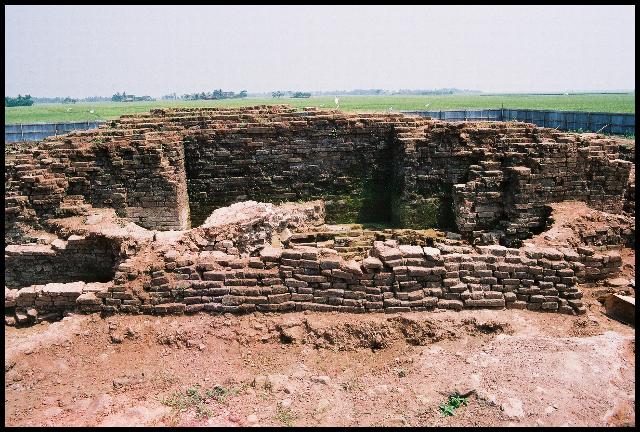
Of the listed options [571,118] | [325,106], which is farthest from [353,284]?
[325,106]

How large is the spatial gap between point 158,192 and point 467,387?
22.7 ft

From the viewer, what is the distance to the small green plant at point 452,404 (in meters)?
4.05

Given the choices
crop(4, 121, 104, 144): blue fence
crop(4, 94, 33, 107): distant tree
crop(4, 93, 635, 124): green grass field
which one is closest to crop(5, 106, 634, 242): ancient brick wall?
crop(4, 93, 635, 124): green grass field

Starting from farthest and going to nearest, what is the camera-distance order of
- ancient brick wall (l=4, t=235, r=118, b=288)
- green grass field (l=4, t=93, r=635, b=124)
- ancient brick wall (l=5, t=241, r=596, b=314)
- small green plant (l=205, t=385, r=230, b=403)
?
green grass field (l=4, t=93, r=635, b=124) < ancient brick wall (l=4, t=235, r=118, b=288) < ancient brick wall (l=5, t=241, r=596, b=314) < small green plant (l=205, t=385, r=230, b=403)

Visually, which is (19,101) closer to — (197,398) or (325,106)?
(325,106)

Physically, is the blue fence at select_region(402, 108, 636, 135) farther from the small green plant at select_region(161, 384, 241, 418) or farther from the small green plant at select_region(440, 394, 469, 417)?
the small green plant at select_region(161, 384, 241, 418)

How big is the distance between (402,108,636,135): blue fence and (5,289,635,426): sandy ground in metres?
17.4

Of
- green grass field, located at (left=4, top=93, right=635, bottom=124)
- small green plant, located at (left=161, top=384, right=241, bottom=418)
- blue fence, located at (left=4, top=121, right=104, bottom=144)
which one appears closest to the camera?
small green plant, located at (left=161, top=384, right=241, bottom=418)

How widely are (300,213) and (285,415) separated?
577cm

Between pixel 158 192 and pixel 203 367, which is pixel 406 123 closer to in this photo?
pixel 158 192

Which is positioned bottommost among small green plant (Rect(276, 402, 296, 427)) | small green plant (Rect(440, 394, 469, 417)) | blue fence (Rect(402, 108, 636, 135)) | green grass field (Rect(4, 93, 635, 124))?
small green plant (Rect(276, 402, 296, 427))

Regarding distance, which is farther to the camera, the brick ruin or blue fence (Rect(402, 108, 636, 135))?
blue fence (Rect(402, 108, 636, 135))

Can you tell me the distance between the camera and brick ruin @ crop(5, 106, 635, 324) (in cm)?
553

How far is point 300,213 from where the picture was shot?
9562 mm
